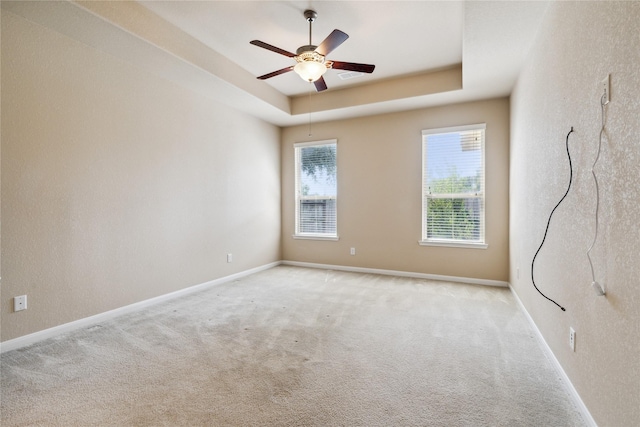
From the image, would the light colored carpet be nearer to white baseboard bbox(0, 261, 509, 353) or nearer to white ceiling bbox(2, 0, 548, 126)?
white baseboard bbox(0, 261, 509, 353)

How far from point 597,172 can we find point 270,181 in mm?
4666

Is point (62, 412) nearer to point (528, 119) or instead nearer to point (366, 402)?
point (366, 402)

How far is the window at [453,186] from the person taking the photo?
14.5ft

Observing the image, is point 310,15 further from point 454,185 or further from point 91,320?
point 91,320

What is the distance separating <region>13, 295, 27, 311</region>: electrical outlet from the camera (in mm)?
2420

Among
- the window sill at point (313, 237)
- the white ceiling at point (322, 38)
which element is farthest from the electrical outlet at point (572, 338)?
the window sill at point (313, 237)

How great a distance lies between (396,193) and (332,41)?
9.37ft

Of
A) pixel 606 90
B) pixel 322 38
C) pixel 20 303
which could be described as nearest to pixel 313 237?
pixel 322 38

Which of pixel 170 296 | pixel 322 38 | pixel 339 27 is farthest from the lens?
pixel 170 296

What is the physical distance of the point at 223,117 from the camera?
448 cm

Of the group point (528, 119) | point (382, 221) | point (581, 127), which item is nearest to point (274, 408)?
point (581, 127)

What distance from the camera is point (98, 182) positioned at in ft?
9.78

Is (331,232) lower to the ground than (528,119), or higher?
lower

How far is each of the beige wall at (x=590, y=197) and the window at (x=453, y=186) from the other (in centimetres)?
175
